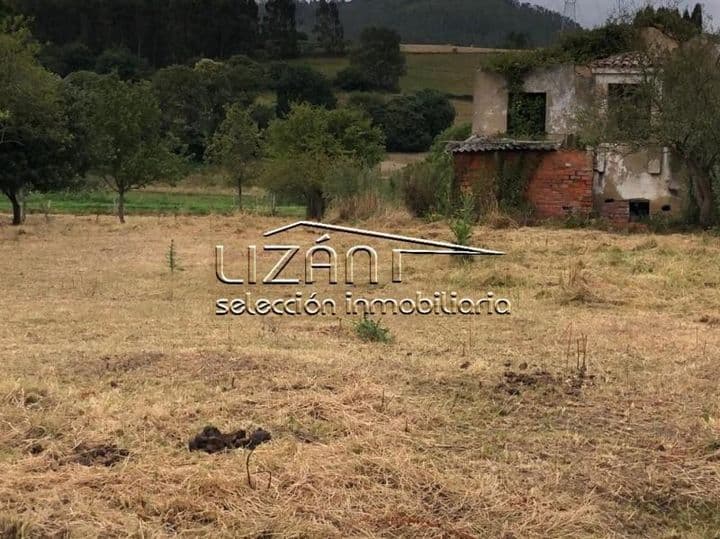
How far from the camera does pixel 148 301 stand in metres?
9.82

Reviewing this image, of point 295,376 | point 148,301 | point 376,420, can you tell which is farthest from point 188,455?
point 148,301

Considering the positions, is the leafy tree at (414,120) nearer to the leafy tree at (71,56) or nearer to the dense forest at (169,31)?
the dense forest at (169,31)

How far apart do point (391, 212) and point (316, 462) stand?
1918 centimetres

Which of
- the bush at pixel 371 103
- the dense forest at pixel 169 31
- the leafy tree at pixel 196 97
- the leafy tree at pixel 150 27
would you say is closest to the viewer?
the leafy tree at pixel 196 97

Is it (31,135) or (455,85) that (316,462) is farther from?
(455,85)

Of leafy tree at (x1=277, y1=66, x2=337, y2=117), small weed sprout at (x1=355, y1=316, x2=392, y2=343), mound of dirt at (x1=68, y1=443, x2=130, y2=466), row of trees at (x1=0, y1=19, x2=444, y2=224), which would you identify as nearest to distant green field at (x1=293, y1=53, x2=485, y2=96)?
leafy tree at (x1=277, y1=66, x2=337, y2=117)

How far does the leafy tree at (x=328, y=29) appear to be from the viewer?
294 feet

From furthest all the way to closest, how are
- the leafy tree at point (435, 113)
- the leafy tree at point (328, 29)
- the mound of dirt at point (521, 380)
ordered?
the leafy tree at point (328, 29) → the leafy tree at point (435, 113) → the mound of dirt at point (521, 380)

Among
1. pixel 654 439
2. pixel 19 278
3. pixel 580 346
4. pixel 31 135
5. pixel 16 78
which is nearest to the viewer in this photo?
pixel 654 439

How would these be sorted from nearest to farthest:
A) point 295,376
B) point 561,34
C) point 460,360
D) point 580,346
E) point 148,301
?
1. point 295,376
2. point 460,360
3. point 580,346
4. point 148,301
5. point 561,34

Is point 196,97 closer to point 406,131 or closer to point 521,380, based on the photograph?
point 406,131

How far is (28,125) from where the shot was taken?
21.9 m

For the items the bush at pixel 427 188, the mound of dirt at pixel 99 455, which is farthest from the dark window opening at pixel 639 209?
the mound of dirt at pixel 99 455

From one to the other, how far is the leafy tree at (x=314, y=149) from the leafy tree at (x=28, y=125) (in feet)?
27.7
